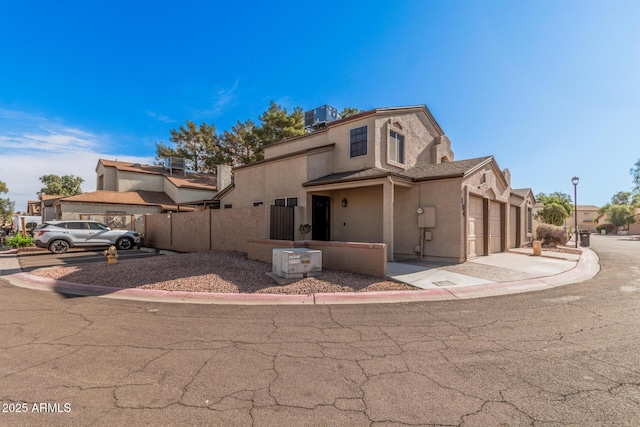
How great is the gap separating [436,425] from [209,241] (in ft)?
44.0

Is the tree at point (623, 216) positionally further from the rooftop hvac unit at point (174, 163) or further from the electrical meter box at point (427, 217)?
the rooftop hvac unit at point (174, 163)

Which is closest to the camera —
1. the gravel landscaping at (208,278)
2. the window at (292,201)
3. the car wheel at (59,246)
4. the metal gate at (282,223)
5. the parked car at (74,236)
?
the gravel landscaping at (208,278)

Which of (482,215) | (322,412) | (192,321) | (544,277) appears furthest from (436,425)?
(482,215)

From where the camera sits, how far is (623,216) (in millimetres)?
58062

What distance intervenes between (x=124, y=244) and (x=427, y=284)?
17.6 metres

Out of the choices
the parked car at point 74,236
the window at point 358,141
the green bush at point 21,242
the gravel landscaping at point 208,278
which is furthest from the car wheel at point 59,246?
the window at point 358,141

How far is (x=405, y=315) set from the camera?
5762 millimetres

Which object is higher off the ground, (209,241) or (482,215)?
(482,215)

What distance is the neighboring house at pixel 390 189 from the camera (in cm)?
1188

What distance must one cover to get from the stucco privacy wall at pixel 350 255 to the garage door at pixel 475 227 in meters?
5.62

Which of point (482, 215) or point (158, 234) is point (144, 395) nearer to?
point (482, 215)

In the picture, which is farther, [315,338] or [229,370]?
[315,338]

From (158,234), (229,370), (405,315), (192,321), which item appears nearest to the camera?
(229,370)

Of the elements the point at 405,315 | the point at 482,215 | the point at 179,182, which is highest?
the point at 179,182
